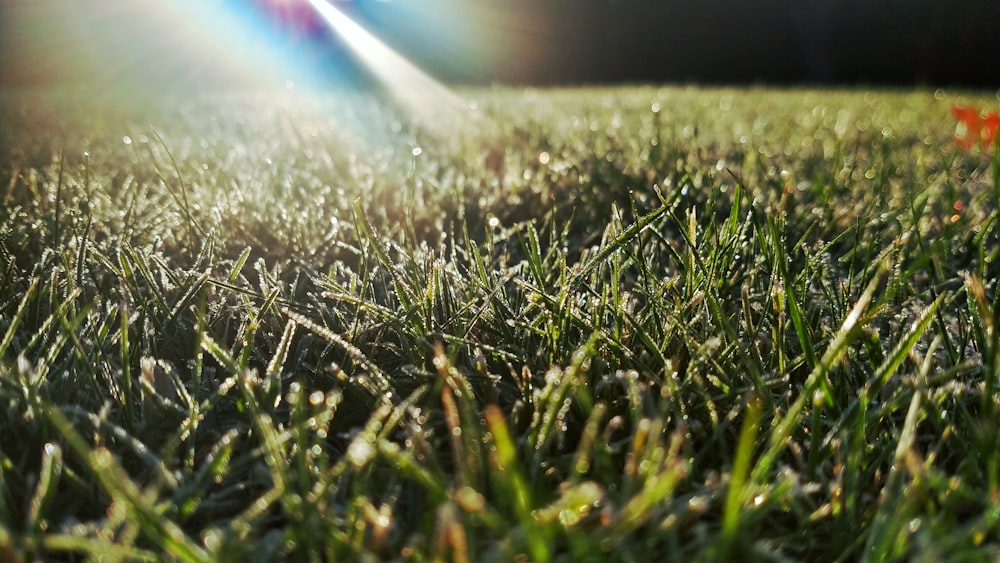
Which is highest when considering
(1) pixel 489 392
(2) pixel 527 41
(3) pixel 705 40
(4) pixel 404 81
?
(3) pixel 705 40

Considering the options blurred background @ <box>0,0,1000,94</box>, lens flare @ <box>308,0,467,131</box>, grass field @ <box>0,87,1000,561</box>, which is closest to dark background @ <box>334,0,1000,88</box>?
blurred background @ <box>0,0,1000,94</box>

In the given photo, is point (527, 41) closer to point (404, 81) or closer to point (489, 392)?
point (404, 81)

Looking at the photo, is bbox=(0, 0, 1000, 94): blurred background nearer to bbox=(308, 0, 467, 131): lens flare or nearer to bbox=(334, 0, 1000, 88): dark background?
bbox=(334, 0, 1000, 88): dark background

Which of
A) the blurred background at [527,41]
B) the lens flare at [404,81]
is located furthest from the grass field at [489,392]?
the blurred background at [527,41]

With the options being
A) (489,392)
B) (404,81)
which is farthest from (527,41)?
(489,392)

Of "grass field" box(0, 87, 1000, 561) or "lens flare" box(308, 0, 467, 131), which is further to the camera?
"lens flare" box(308, 0, 467, 131)
